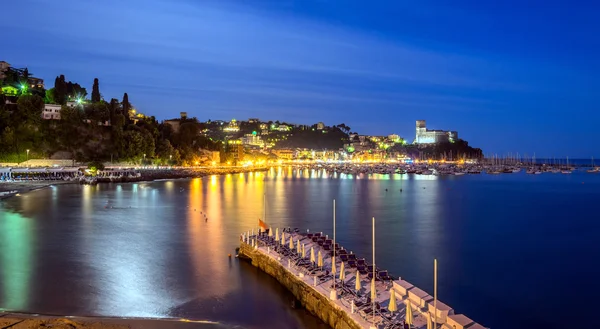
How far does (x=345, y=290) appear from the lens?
13320 millimetres

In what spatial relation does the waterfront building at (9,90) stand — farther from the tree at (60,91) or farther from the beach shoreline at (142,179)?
the beach shoreline at (142,179)

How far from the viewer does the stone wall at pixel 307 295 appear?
1205cm

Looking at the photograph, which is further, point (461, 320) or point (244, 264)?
point (244, 264)

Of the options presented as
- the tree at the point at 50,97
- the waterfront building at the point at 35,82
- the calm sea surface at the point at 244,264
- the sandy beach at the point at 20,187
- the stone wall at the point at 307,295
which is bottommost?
the calm sea surface at the point at 244,264

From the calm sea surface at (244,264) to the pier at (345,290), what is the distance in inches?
23.8

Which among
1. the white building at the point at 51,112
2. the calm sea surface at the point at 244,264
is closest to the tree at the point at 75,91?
the white building at the point at 51,112

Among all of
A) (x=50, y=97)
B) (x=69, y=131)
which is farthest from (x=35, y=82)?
(x=69, y=131)

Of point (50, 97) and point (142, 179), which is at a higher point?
point (50, 97)

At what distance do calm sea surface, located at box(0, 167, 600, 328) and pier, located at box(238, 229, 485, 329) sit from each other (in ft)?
1.98

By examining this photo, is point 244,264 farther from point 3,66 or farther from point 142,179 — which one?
point 3,66

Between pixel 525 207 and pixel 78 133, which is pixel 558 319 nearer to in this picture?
pixel 525 207

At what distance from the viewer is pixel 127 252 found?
22.9 meters

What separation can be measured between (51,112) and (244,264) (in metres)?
76.8

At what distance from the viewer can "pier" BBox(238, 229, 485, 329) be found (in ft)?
36.0
